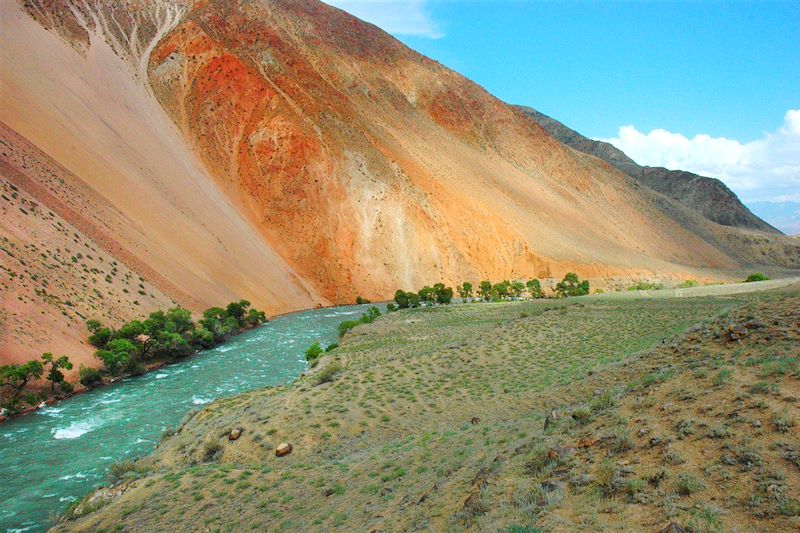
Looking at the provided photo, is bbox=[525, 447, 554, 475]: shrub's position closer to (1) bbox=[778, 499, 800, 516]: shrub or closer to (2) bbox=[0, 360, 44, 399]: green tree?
(1) bbox=[778, 499, 800, 516]: shrub

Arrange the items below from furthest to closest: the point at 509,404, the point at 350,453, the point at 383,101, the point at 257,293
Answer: the point at 383,101
the point at 257,293
the point at 509,404
the point at 350,453

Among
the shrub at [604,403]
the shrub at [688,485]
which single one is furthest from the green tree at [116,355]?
the shrub at [688,485]

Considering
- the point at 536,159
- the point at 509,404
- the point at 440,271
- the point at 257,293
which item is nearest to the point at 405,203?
the point at 440,271

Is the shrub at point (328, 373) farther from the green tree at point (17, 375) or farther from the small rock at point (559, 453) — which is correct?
the small rock at point (559, 453)

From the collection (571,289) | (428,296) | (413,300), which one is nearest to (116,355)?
(413,300)

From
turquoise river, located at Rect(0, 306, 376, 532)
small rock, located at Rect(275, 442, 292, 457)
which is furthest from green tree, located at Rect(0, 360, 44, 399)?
small rock, located at Rect(275, 442, 292, 457)

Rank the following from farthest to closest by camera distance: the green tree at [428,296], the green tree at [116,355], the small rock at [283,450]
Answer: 1. the green tree at [428,296]
2. the green tree at [116,355]
3. the small rock at [283,450]

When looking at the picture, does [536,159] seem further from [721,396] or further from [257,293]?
[721,396]
